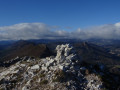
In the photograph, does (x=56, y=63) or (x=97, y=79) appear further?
(x=56, y=63)

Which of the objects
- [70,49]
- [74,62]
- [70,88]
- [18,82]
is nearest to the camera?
[70,88]

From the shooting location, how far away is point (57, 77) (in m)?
41.1

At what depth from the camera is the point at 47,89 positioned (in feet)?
127

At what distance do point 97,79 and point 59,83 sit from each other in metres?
9.74

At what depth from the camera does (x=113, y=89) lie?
39.4 m

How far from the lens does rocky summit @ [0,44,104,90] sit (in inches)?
1542

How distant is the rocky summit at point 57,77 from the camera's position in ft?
128

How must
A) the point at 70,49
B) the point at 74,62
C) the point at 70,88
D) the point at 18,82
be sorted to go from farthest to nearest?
the point at 70,49
the point at 74,62
the point at 18,82
the point at 70,88

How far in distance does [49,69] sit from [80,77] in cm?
931

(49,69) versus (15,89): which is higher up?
(49,69)

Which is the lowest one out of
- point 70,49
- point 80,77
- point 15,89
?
point 15,89

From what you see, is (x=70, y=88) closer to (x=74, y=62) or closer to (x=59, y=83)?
(x=59, y=83)

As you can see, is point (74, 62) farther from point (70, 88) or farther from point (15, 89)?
point (15, 89)

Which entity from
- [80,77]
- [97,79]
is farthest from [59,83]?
[97,79]
